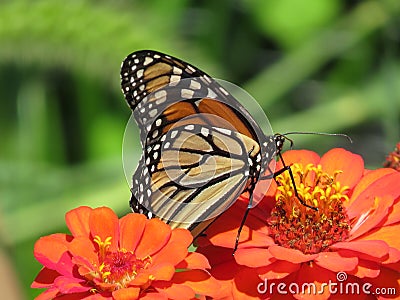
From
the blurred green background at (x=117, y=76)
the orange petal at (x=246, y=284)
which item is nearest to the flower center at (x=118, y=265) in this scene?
the orange petal at (x=246, y=284)

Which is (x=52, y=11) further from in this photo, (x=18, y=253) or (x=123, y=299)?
(x=123, y=299)

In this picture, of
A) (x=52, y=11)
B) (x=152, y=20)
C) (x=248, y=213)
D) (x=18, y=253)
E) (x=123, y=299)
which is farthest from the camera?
(x=152, y=20)

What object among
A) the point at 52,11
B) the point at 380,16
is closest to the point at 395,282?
the point at 52,11

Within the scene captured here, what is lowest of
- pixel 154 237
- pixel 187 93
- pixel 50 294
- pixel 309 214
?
pixel 50 294

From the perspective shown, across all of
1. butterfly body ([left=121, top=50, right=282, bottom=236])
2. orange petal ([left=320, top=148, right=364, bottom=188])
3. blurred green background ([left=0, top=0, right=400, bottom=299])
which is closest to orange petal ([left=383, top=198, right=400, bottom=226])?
orange petal ([left=320, top=148, right=364, bottom=188])

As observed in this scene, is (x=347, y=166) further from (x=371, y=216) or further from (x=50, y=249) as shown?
(x=50, y=249)

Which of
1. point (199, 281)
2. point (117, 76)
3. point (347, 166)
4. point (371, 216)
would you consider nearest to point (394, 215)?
point (371, 216)
